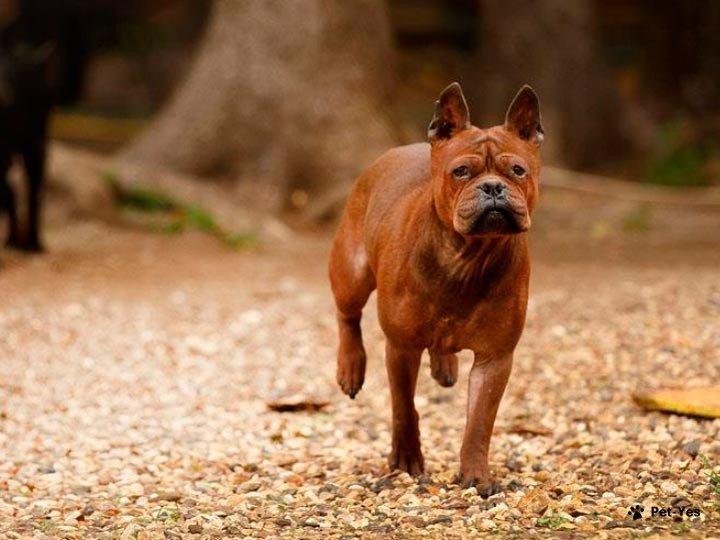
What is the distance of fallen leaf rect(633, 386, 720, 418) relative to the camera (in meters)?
5.28

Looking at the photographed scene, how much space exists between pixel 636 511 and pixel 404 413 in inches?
39.2

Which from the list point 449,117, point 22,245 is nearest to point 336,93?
point 22,245

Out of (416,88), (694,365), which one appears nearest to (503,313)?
(694,365)

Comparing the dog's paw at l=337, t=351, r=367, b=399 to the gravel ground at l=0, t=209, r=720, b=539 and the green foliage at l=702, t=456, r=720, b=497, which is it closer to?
the gravel ground at l=0, t=209, r=720, b=539

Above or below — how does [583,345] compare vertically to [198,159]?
below

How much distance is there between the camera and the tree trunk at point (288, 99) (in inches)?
440

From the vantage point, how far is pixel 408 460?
4.84 m

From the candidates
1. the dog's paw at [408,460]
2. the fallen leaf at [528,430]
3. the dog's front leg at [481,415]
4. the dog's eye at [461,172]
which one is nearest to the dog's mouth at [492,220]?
the dog's eye at [461,172]

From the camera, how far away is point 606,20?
706 inches

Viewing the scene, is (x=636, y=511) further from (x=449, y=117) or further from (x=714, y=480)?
(x=449, y=117)

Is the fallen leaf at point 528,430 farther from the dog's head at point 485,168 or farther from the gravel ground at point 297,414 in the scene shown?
the dog's head at point 485,168

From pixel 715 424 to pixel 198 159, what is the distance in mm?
7135

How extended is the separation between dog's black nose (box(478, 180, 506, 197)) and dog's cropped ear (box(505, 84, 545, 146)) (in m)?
0.38

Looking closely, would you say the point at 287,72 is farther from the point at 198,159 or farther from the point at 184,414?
the point at 184,414
